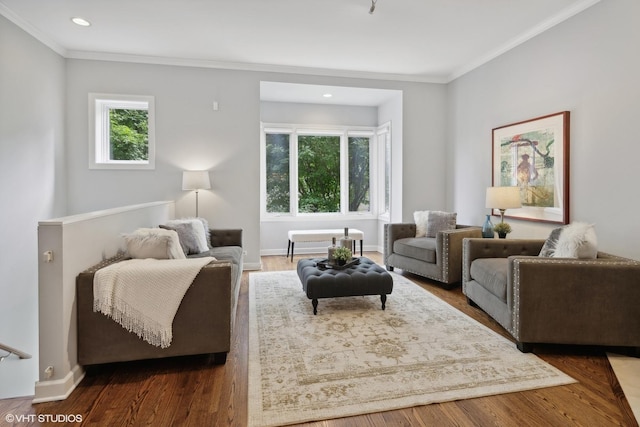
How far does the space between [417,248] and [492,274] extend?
1.43 meters

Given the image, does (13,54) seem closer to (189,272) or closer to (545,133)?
(189,272)

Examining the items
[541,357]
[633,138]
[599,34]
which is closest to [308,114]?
[599,34]

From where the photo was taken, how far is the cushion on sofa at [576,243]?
2.42 m

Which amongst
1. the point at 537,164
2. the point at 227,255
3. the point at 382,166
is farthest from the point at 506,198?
the point at 227,255

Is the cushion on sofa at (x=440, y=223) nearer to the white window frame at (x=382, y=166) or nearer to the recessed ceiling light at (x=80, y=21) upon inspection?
the white window frame at (x=382, y=166)

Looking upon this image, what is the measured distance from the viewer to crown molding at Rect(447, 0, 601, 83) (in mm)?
3183

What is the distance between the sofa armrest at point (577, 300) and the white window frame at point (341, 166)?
4154 mm

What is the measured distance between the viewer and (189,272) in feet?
7.07

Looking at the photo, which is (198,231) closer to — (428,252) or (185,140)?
(185,140)

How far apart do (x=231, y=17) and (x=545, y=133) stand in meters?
3.54

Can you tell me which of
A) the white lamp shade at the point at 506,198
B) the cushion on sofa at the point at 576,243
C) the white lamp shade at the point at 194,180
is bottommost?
the cushion on sofa at the point at 576,243

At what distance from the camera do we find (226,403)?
1849 millimetres

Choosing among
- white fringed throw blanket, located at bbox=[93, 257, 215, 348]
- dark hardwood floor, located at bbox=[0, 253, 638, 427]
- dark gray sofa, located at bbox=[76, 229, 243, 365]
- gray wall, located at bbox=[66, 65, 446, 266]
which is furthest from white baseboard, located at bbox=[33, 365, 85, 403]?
gray wall, located at bbox=[66, 65, 446, 266]

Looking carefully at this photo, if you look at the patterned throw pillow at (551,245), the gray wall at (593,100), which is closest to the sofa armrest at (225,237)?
the patterned throw pillow at (551,245)
